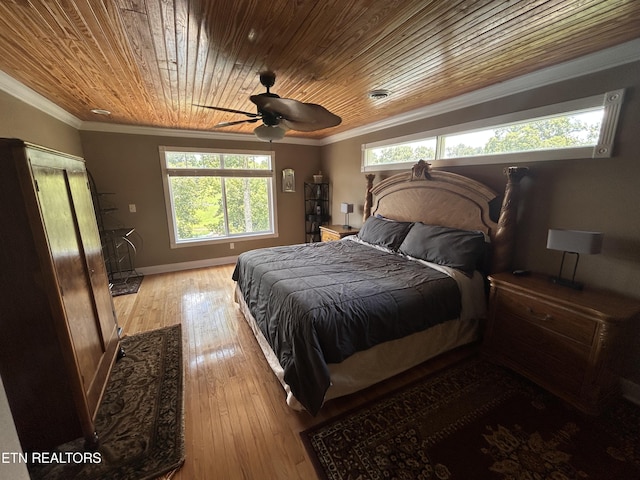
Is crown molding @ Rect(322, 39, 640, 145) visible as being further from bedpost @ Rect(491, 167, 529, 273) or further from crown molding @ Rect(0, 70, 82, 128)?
crown molding @ Rect(0, 70, 82, 128)

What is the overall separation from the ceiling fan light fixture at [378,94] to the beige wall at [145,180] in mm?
2677

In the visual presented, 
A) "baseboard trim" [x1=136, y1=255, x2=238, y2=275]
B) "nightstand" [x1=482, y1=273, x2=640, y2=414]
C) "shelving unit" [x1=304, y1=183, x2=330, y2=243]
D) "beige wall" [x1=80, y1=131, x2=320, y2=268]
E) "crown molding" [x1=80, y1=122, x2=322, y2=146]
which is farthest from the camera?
"shelving unit" [x1=304, y1=183, x2=330, y2=243]

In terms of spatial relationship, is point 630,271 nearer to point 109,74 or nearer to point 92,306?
point 92,306

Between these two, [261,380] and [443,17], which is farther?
[261,380]

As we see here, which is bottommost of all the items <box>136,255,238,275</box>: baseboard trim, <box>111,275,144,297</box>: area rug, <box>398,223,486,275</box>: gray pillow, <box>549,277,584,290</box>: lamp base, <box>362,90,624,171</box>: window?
<box>111,275,144,297</box>: area rug

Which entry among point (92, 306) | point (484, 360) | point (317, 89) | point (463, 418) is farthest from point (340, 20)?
point (484, 360)

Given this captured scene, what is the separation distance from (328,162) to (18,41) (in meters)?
4.27

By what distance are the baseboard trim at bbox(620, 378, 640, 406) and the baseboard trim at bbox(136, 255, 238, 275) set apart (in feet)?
16.9

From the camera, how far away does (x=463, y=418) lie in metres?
1.66

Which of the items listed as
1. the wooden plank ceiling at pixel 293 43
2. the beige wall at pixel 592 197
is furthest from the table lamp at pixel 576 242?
the wooden plank ceiling at pixel 293 43

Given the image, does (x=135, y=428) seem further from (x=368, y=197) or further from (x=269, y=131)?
(x=368, y=197)

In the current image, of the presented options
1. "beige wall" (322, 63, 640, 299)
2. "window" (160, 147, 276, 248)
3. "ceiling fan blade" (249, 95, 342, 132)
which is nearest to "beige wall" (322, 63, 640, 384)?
"beige wall" (322, 63, 640, 299)

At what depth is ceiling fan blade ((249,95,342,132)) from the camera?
6.07ft

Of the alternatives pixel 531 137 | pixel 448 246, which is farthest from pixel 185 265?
pixel 531 137
